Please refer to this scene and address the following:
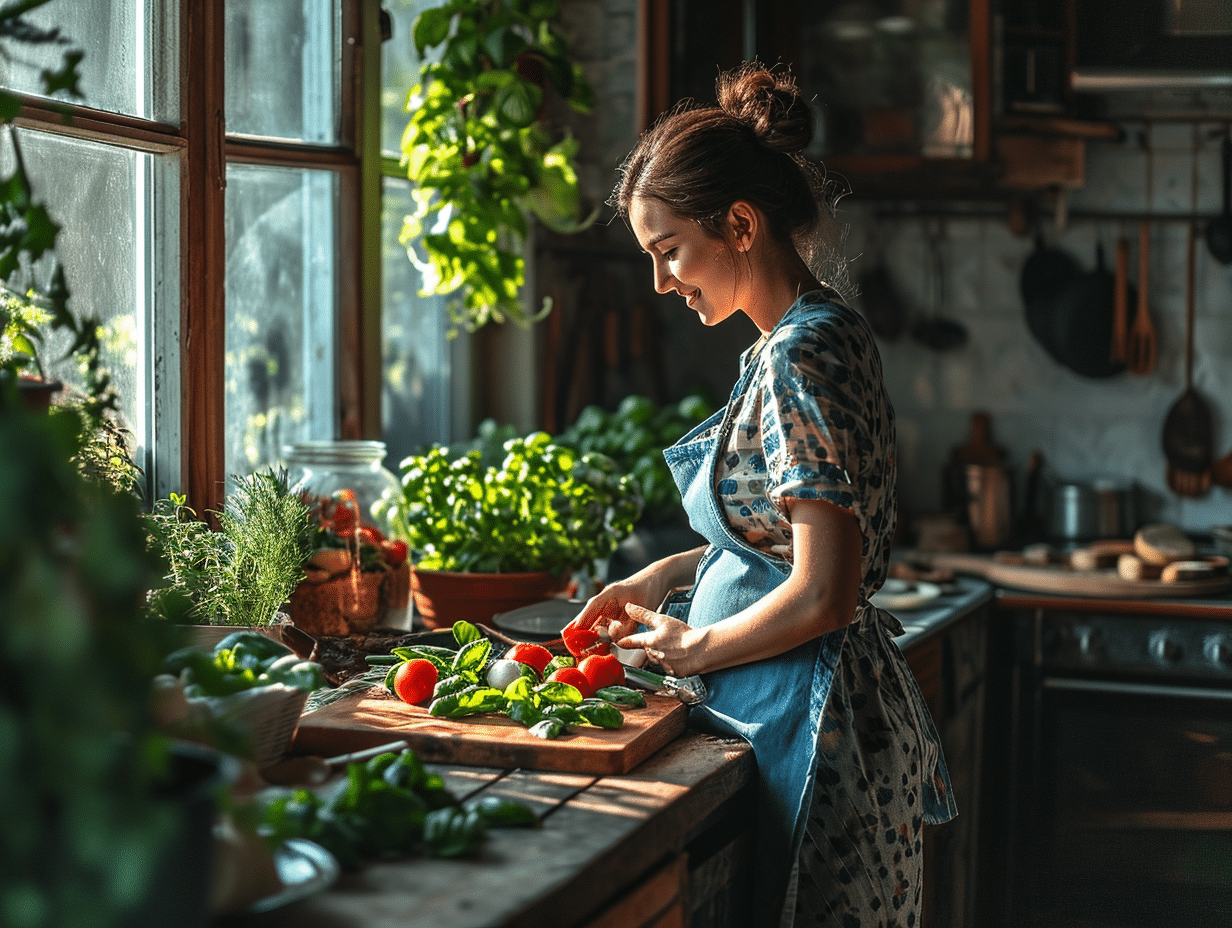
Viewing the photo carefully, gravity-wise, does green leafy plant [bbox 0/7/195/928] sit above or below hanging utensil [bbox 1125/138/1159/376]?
below

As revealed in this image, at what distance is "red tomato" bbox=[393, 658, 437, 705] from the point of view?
143 centimetres

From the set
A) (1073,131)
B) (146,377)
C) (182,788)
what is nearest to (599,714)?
(182,788)

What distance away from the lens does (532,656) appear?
1.56m

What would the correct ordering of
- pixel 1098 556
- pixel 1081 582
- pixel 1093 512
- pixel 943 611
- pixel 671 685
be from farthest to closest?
1. pixel 1093 512
2. pixel 1098 556
3. pixel 1081 582
4. pixel 943 611
5. pixel 671 685

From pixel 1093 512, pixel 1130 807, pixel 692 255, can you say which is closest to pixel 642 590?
pixel 692 255

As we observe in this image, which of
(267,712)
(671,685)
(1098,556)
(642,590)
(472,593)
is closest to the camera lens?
(267,712)

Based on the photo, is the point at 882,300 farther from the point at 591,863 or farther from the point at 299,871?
the point at 299,871

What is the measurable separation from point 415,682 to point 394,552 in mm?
524

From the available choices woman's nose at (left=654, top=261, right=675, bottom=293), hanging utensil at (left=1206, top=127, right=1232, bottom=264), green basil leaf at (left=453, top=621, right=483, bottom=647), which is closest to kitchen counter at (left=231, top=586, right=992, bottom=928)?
green basil leaf at (left=453, top=621, right=483, bottom=647)

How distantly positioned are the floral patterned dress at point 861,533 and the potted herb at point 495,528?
700 millimetres

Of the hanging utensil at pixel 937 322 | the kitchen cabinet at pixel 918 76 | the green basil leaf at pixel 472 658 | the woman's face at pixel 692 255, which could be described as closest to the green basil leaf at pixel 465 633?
the green basil leaf at pixel 472 658

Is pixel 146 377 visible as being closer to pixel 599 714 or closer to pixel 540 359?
pixel 599 714

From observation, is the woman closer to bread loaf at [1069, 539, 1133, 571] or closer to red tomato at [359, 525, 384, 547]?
red tomato at [359, 525, 384, 547]

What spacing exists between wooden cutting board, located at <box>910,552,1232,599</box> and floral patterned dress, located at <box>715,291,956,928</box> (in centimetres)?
158
